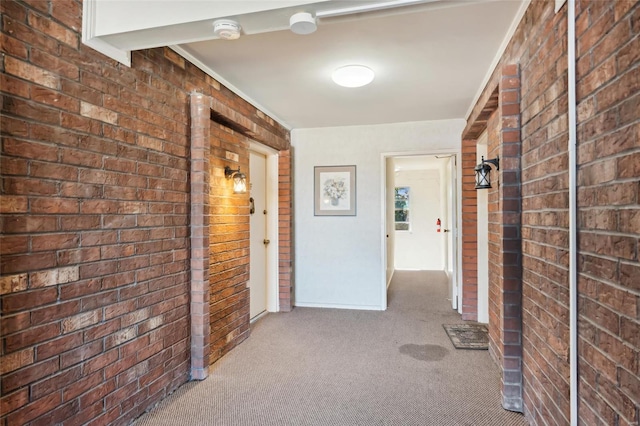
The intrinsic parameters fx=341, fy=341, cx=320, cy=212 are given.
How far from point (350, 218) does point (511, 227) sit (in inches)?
92.8

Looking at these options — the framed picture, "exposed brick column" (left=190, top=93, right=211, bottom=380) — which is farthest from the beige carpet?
the framed picture

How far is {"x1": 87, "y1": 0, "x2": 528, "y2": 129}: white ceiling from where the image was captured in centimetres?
149

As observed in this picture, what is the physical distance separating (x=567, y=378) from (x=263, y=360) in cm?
205

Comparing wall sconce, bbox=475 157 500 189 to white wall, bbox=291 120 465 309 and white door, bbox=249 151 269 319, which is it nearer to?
white wall, bbox=291 120 465 309

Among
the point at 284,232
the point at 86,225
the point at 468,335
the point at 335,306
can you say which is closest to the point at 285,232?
the point at 284,232

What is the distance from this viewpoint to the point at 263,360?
108 inches

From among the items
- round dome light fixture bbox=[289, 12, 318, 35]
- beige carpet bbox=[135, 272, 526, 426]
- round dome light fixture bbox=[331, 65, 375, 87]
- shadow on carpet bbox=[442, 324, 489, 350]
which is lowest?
beige carpet bbox=[135, 272, 526, 426]

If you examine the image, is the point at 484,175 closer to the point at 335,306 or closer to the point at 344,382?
the point at 344,382

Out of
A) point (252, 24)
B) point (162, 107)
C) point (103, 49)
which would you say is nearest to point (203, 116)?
point (162, 107)

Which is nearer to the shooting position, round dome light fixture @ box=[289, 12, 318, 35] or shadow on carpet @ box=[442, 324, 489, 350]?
round dome light fixture @ box=[289, 12, 318, 35]

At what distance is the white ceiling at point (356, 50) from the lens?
1.49 m

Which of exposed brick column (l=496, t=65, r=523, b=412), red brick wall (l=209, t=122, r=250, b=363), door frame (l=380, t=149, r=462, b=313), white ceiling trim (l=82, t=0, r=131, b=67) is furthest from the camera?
door frame (l=380, t=149, r=462, b=313)

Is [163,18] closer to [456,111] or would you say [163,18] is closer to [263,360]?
[263,360]

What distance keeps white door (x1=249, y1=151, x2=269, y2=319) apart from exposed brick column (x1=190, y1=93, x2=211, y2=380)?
1.30m
